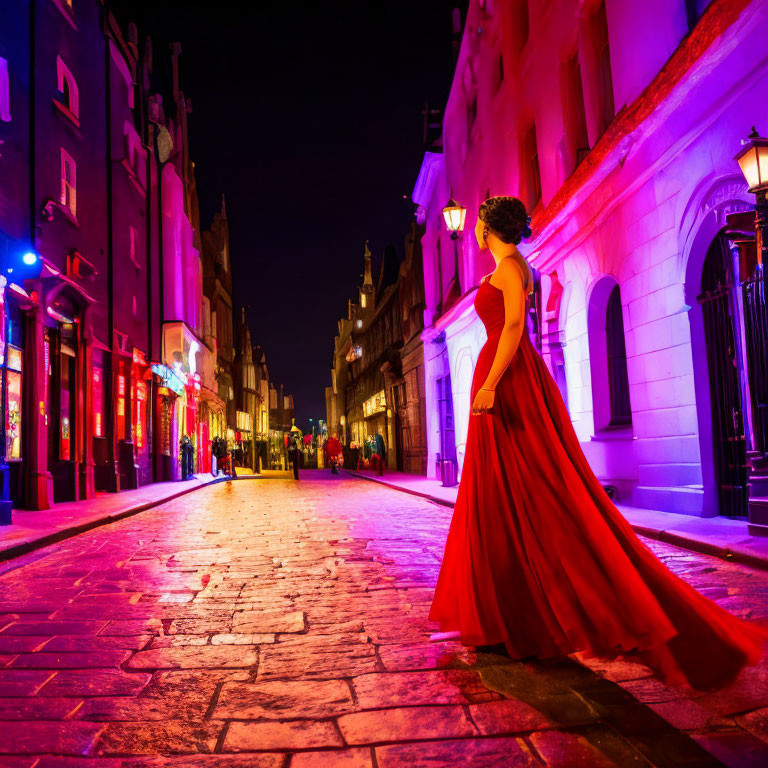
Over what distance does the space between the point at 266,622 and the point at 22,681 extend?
4.62ft

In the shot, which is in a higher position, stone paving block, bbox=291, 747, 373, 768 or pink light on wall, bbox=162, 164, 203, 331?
pink light on wall, bbox=162, 164, 203, 331

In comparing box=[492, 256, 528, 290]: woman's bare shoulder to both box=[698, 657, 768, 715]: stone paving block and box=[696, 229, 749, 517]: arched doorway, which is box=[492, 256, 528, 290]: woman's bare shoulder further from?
box=[696, 229, 749, 517]: arched doorway

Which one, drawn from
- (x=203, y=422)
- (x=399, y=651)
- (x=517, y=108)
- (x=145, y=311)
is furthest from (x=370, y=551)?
(x=203, y=422)

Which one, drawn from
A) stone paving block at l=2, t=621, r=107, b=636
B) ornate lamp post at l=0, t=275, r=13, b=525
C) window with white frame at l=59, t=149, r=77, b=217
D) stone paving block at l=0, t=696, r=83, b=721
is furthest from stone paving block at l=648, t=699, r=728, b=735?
window with white frame at l=59, t=149, r=77, b=217

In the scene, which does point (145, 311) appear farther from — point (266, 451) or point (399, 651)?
point (266, 451)

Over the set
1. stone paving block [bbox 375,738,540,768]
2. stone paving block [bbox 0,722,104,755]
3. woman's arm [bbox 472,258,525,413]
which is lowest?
stone paving block [bbox 375,738,540,768]

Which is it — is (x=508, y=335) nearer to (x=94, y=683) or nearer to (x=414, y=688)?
(x=414, y=688)

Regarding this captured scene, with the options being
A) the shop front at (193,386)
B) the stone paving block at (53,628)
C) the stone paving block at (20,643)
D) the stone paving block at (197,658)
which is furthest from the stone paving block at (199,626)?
the shop front at (193,386)

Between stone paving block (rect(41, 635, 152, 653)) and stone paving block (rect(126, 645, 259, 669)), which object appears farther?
stone paving block (rect(41, 635, 152, 653))

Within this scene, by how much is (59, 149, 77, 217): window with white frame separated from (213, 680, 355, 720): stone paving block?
15.0 metres

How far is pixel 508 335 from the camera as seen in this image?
11.0 feet

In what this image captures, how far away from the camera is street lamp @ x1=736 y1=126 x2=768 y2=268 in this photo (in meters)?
6.72

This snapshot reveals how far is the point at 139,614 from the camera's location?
457cm

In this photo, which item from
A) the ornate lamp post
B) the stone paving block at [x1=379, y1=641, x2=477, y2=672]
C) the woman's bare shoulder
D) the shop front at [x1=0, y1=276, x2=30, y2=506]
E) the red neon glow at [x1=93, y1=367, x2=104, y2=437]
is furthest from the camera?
the red neon glow at [x1=93, y1=367, x2=104, y2=437]
